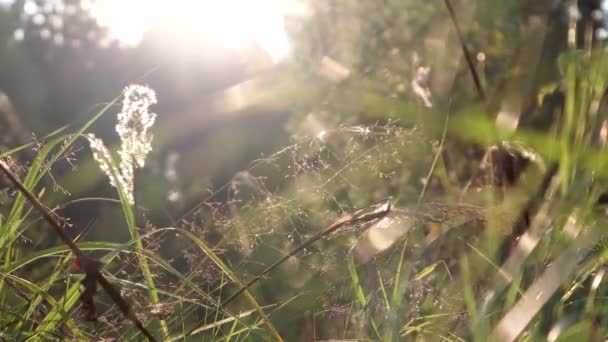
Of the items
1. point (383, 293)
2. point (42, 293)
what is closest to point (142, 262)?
point (42, 293)

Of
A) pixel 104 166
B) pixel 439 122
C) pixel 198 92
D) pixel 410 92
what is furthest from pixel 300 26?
pixel 198 92

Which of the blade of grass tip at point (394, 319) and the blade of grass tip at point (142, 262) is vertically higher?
the blade of grass tip at point (142, 262)

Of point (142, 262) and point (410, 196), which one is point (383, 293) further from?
point (410, 196)

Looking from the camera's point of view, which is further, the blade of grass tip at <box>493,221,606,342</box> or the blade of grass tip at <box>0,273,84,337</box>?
the blade of grass tip at <box>0,273,84,337</box>

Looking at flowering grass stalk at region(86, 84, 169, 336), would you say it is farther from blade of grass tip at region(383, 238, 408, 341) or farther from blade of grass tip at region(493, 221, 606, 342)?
blade of grass tip at region(493, 221, 606, 342)

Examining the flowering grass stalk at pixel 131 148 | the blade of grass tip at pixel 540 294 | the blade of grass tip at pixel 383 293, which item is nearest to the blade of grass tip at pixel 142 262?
the flowering grass stalk at pixel 131 148

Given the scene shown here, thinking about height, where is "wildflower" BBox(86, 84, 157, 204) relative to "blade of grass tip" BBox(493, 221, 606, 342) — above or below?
above

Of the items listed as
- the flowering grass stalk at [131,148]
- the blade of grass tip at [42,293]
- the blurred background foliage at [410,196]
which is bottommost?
the blurred background foliage at [410,196]

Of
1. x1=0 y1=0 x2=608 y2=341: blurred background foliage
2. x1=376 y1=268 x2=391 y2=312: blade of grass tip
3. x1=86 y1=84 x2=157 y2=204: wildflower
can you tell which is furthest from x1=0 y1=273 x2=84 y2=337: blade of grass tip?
x1=376 y1=268 x2=391 y2=312: blade of grass tip

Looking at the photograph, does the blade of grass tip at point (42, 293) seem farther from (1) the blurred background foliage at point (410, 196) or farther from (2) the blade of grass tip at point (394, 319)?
(2) the blade of grass tip at point (394, 319)
